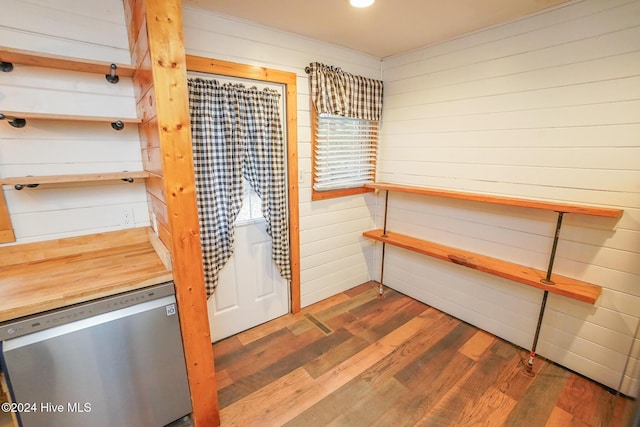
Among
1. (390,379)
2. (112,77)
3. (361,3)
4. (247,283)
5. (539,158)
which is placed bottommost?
(390,379)

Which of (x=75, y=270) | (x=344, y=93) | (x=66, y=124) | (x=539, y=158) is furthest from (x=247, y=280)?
(x=539, y=158)

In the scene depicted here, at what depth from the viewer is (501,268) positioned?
85.4 inches

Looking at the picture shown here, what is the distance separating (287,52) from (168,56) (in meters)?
1.32

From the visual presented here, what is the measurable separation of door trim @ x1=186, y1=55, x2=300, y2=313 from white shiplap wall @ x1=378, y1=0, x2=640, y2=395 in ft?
3.76

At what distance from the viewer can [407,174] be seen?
9.55 ft

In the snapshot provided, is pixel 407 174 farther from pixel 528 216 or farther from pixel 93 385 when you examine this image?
pixel 93 385

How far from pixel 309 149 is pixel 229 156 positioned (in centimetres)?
78

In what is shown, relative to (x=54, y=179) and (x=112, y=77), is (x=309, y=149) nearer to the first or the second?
(x=112, y=77)

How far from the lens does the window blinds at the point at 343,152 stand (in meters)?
2.69

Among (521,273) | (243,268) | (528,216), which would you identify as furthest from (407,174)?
(243,268)

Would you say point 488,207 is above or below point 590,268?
above

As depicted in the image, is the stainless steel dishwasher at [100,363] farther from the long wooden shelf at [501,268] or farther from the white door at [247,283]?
the long wooden shelf at [501,268]

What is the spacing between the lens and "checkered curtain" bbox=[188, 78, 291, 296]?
1.98m

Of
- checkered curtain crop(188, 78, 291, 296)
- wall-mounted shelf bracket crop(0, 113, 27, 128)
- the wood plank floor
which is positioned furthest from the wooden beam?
wall-mounted shelf bracket crop(0, 113, 27, 128)
